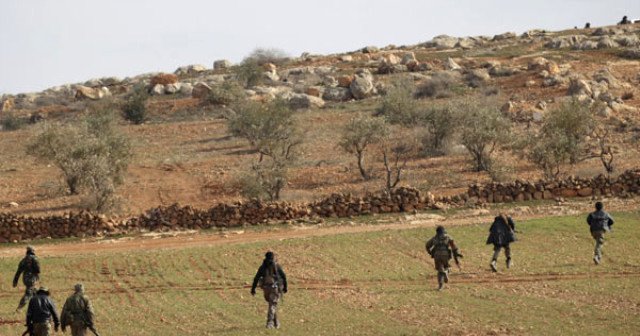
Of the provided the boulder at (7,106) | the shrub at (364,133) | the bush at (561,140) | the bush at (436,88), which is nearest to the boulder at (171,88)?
the boulder at (7,106)

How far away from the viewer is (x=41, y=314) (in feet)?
59.3

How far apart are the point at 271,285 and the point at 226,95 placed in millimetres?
61918

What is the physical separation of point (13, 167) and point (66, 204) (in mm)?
14785

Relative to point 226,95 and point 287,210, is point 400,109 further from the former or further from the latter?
point 287,210

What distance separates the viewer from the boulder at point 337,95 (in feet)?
266

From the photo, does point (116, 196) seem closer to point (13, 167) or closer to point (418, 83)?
point (13, 167)

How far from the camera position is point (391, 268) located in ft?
89.2

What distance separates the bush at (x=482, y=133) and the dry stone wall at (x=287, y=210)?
8896 mm

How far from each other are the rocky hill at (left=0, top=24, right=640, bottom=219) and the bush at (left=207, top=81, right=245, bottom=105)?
847mm

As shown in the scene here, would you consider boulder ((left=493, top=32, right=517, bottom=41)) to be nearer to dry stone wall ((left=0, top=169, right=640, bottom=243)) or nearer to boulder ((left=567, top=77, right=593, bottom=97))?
boulder ((left=567, top=77, right=593, bottom=97))

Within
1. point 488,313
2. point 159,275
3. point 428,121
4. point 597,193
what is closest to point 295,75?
point 428,121

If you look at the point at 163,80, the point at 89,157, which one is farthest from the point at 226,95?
the point at 89,157

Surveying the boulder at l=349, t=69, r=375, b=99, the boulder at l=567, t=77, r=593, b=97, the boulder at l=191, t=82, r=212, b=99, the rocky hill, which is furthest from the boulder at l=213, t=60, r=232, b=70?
the boulder at l=567, t=77, r=593, b=97

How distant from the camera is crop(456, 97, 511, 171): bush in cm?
4962
